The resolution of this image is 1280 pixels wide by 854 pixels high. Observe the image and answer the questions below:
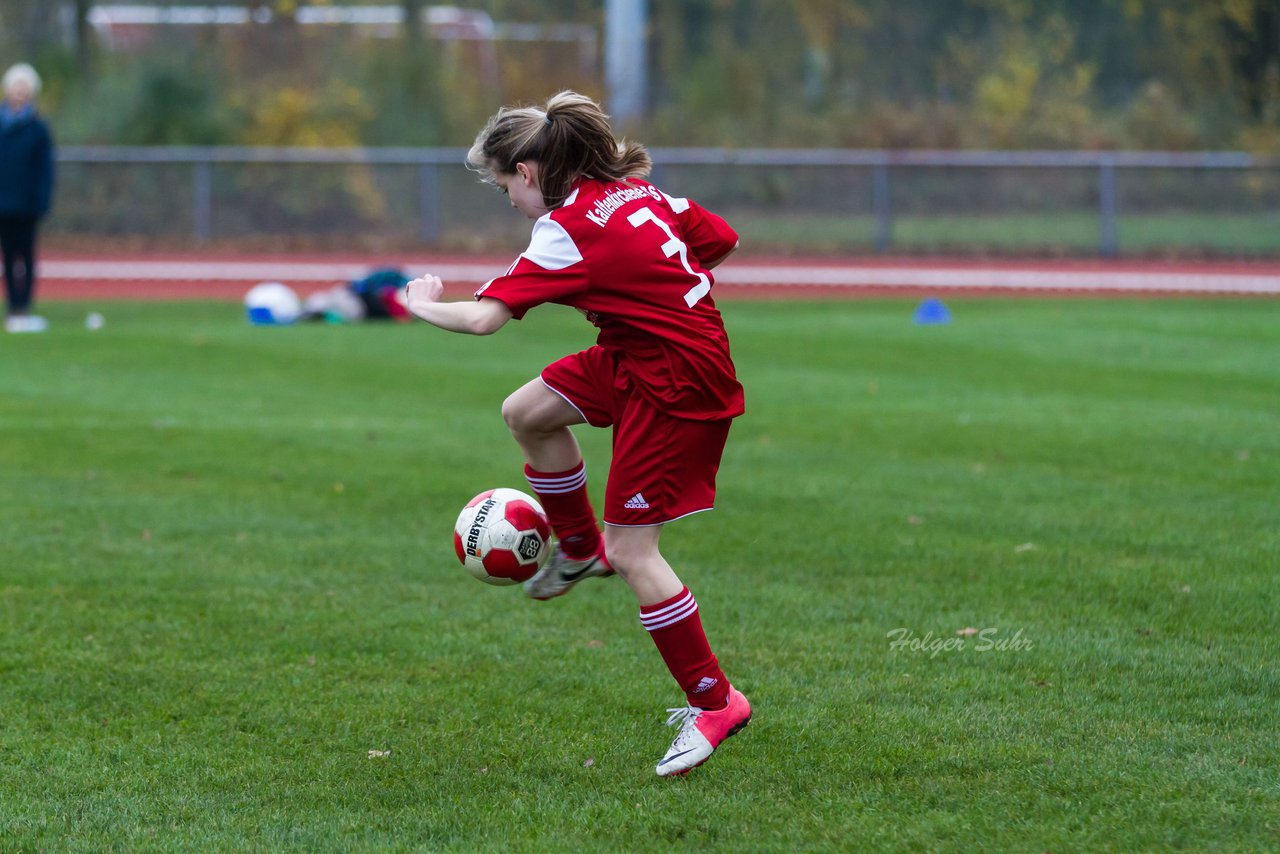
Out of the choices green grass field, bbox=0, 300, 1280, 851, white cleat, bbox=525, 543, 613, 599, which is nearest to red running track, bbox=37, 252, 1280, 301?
green grass field, bbox=0, 300, 1280, 851

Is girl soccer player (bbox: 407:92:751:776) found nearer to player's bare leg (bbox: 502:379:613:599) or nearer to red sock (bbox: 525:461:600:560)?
player's bare leg (bbox: 502:379:613:599)

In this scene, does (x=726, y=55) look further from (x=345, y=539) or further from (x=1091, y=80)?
(x=345, y=539)

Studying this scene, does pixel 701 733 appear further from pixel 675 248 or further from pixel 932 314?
pixel 932 314

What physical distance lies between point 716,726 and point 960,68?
38.2 metres

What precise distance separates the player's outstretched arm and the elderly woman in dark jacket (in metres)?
12.7

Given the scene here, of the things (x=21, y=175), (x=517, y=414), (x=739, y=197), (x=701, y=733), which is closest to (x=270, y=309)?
(x=21, y=175)

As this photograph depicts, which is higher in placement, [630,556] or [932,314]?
[630,556]

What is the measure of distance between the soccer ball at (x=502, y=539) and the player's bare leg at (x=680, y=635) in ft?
2.03

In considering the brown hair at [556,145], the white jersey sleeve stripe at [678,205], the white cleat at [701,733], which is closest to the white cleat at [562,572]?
the white cleat at [701,733]

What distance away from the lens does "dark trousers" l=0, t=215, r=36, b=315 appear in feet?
51.4

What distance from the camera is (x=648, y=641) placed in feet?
18.7

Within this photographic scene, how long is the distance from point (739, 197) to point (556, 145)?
22295 millimetres

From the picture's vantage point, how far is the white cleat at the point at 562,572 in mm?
5051

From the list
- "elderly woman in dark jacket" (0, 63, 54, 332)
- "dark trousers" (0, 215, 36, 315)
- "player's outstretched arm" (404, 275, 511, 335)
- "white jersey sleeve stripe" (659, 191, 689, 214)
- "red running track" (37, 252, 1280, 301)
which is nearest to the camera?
"player's outstretched arm" (404, 275, 511, 335)
